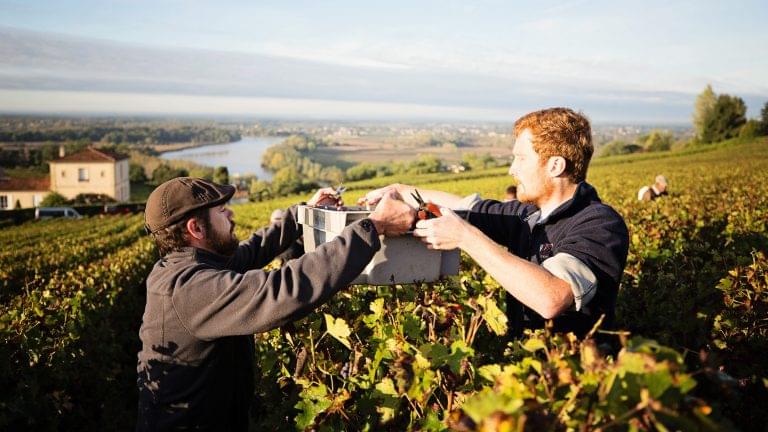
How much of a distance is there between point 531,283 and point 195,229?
1647mm

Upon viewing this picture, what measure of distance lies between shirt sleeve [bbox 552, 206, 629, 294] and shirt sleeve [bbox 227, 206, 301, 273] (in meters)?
1.67

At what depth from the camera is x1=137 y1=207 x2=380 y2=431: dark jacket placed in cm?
198

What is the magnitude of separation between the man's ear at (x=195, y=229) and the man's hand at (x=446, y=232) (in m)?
1.17

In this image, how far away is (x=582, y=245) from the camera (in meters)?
2.29

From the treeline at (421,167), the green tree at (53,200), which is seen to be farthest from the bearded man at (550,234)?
the green tree at (53,200)

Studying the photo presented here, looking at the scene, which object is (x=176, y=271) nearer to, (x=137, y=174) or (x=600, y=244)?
(x=600, y=244)

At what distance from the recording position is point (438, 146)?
127 m

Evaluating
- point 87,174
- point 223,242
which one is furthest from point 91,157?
point 223,242

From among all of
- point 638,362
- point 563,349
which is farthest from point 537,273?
point 638,362

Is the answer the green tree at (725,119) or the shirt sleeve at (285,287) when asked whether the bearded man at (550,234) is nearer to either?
the shirt sleeve at (285,287)

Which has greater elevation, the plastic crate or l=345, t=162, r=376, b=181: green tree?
the plastic crate

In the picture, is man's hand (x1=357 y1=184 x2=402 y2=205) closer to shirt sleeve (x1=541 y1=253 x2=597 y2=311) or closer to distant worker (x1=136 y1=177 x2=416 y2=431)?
distant worker (x1=136 y1=177 x2=416 y2=431)

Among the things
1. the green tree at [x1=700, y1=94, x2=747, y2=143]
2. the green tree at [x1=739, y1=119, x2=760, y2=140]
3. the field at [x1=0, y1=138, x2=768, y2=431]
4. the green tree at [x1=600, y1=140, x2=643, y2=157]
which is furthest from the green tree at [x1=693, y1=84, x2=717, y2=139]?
the field at [x1=0, y1=138, x2=768, y2=431]

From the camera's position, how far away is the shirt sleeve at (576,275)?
2080mm
